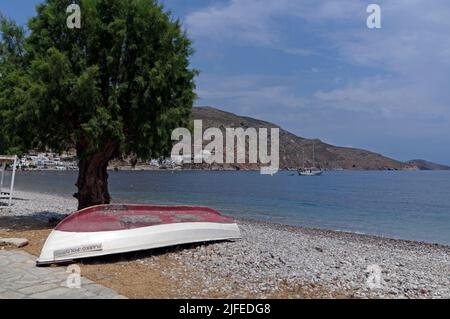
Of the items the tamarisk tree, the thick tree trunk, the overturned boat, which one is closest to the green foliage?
the tamarisk tree

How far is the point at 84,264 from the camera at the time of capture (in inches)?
360

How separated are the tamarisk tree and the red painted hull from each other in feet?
9.54

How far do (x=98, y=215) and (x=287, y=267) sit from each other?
15.3 ft

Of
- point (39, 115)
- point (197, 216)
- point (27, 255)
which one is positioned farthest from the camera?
point (39, 115)

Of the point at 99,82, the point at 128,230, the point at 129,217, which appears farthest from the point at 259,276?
the point at 99,82

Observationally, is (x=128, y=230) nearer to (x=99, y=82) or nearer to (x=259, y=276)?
(x=259, y=276)

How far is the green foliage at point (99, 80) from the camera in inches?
512

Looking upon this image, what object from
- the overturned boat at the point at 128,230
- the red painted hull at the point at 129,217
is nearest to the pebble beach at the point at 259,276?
the overturned boat at the point at 128,230

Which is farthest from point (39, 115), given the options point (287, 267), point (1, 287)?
point (287, 267)

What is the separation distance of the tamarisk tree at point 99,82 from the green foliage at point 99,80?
3cm

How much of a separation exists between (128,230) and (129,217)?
87 cm

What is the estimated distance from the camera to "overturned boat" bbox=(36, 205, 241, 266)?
9172mm

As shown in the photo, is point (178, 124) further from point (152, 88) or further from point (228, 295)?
point (228, 295)

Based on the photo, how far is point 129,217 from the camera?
1077 cm
